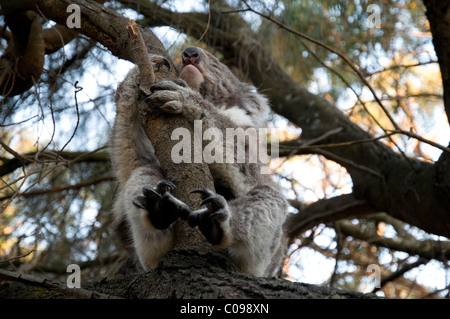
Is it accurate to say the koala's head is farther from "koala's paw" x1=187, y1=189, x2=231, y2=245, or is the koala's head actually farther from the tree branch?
"koala's paw" x1=187, y1=189, x2=231, y2=245

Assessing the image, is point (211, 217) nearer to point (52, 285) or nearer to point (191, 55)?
point (52, 285)

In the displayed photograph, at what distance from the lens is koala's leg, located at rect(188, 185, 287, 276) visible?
2891mm

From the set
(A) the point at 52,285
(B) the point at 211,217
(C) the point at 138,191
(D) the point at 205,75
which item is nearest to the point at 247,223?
(B) the point at 211,217

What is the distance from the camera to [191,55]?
446cm

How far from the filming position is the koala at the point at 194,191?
2922 millimetres

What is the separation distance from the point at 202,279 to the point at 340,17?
183 inches

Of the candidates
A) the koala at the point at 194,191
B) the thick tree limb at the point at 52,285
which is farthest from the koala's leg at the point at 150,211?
the thick tree limb at the point at 52,285

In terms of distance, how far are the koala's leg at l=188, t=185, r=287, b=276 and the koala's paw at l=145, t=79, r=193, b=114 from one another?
597 millimetres

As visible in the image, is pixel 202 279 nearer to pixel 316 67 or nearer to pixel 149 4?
pixel 149 4

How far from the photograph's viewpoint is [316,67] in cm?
657

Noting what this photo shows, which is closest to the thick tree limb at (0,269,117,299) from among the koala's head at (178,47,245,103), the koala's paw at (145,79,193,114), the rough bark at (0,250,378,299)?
the rough bark at (0,250,378,299)

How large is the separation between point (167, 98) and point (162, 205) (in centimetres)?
67

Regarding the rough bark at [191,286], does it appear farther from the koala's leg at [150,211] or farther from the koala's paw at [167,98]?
the koala's paw at [167,98]
